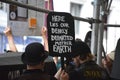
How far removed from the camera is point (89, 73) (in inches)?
153

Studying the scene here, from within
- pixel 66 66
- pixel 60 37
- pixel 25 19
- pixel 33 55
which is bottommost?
pixel 66 66

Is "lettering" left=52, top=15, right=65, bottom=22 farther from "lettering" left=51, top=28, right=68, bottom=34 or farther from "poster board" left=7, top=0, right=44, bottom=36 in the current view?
"poster board" left=7, top=0, right=44, bottom=36

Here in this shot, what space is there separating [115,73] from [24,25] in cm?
100

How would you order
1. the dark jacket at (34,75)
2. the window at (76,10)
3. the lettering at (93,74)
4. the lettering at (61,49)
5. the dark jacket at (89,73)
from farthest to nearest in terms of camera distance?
1. the window at (76,10)
2. the lettering at (93,74)
3. the dark jacket at (89,73)
4. the lettering at (61,49)
5. the dark jacket at (34,75)

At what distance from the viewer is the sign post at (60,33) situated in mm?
3428

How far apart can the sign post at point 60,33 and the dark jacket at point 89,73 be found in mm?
313

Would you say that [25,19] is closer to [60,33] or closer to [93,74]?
[60,33]

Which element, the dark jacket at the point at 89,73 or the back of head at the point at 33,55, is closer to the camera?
the back of head at the point at 33,55

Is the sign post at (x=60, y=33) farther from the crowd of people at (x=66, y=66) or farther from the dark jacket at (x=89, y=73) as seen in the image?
the dark jacket at (x=89, y=73)

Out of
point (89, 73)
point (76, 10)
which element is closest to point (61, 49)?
point (89, 73)

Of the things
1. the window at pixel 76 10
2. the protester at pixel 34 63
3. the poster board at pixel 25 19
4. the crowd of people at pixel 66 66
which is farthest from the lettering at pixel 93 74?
the window at pixel 76 10

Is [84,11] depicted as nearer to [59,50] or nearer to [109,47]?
[109,47]

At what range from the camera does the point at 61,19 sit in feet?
11.6

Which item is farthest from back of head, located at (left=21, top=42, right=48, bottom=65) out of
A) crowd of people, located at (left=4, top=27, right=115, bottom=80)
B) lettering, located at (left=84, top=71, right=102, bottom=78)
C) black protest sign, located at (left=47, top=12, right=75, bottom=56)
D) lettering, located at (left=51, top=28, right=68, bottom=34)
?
lettering, located at (left=84, top=71, right=102, bottom=78)
